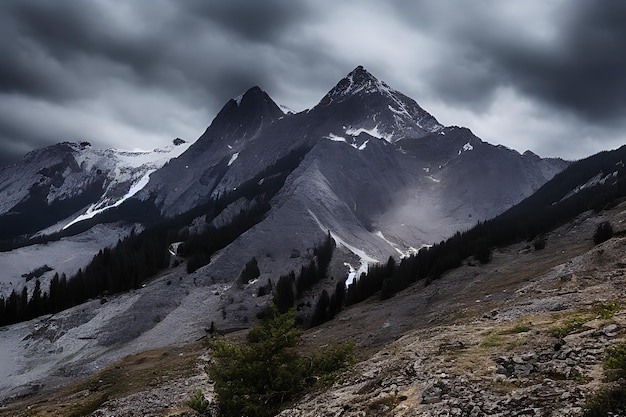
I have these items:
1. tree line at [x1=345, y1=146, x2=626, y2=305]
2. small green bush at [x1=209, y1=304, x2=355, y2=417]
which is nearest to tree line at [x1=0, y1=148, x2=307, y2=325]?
tree line at [x1=345, y1=146, x2=626, y2=305]

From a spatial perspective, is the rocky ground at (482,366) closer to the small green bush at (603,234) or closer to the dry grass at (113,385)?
the dry grass at (113,385)

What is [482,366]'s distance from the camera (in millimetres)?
19594

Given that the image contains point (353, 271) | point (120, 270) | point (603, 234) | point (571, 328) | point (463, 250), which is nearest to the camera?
point (571, 328)

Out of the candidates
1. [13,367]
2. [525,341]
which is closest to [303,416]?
[525,341]

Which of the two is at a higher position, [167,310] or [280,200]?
[280,200]

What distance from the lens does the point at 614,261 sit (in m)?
43.4

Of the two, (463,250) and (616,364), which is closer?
(616,364)

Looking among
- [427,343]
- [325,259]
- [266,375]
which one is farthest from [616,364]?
[325,259]

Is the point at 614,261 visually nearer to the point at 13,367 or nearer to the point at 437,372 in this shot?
the point at 437,372

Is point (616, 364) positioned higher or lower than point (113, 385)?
higher

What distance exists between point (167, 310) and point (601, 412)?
355ft

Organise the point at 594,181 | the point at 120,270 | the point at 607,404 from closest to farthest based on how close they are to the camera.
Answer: the point at 607,404, the point at 120,270, the point at 594,181

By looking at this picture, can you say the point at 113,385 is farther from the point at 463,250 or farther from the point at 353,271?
the point at 353,271

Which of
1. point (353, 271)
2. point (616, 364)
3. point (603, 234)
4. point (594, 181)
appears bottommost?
point (616, 364)
